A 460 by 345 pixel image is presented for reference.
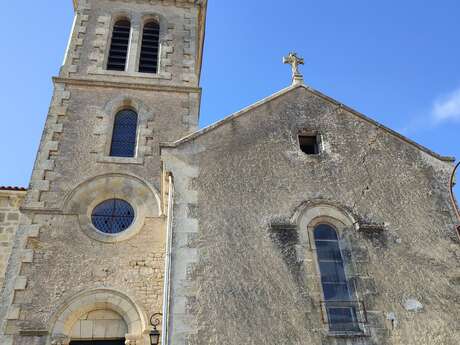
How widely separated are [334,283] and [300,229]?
0.98m

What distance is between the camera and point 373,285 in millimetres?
6707

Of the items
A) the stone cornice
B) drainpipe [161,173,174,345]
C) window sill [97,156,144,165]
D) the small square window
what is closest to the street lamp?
drainpipe [161,173,174,345]

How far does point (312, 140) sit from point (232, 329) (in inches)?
160

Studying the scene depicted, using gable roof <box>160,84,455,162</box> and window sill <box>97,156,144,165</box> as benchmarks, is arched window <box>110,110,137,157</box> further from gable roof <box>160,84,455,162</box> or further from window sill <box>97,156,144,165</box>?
gable roof <box>160,84,455,162</box>

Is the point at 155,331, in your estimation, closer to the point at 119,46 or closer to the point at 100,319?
the point at 100,319

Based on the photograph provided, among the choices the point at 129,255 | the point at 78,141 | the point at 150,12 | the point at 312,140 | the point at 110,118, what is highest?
the point at 150,12

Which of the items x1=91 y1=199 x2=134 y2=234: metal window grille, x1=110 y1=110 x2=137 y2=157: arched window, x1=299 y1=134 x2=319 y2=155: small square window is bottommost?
x1=91 y1=199 x2=134 y2=234: metal window grille

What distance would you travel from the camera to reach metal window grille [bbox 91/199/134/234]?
31.0ft

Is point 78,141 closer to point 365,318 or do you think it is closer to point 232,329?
point 232,329

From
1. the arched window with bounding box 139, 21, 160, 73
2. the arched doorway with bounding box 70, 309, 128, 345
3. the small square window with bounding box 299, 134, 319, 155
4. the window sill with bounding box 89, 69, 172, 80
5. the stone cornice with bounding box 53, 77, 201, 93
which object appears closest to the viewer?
the arched doorway with bounding box 70, 309, 128, 345

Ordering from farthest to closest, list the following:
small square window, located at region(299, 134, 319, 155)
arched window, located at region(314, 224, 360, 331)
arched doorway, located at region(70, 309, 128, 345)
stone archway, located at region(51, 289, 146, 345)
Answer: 1. small square window, located at region(299, 134, 319, 155)
2. arched doorway, located at region(70, 309, 128, 345)
3. stone archway, located at region(51, 289, 146, 345)
4. arched window, located at region(314, 224, 360, 331)

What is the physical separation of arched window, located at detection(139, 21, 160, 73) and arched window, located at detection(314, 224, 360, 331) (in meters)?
7.88

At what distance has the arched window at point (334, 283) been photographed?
6461 millimetres

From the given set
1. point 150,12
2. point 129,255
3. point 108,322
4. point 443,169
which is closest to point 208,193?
point 129,255
